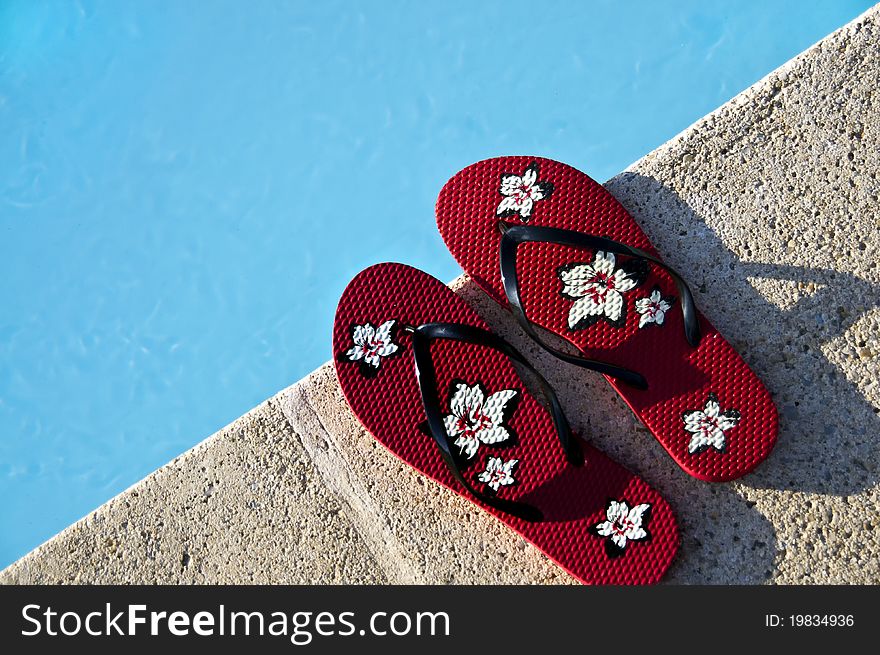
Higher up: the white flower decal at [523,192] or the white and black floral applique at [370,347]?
the white flower decal at [523,192]

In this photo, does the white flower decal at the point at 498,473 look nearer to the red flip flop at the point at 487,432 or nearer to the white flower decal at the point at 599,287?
the red flip flop at the point at 487,432

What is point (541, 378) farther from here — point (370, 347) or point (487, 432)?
point (370, 347)

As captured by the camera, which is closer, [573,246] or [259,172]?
[573,246]

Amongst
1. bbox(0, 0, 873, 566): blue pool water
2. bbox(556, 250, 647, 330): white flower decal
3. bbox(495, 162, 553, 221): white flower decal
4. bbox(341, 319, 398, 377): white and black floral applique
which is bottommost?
bbox(556, 250, 647, 330): white flower decal

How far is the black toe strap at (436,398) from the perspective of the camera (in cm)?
157

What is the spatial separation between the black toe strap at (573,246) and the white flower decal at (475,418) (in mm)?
192

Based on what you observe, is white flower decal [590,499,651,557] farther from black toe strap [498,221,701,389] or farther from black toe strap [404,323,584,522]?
black toe strap [498,221,701,389]

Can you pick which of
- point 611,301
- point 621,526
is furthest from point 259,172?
point 621,526

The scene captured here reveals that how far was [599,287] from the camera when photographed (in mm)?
1665

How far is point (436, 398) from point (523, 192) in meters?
0.49

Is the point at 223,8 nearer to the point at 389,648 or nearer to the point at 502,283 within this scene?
the point at 502,283

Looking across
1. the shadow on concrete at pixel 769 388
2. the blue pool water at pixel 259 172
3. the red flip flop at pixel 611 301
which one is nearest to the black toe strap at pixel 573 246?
the red flip flop at pixel 611 301

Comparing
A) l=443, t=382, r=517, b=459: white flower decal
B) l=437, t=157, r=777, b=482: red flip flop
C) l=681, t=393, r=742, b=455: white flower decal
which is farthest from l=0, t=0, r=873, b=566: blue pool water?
l=681, t=393, r=742, b=455: white flower decal

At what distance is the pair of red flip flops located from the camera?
160cm
